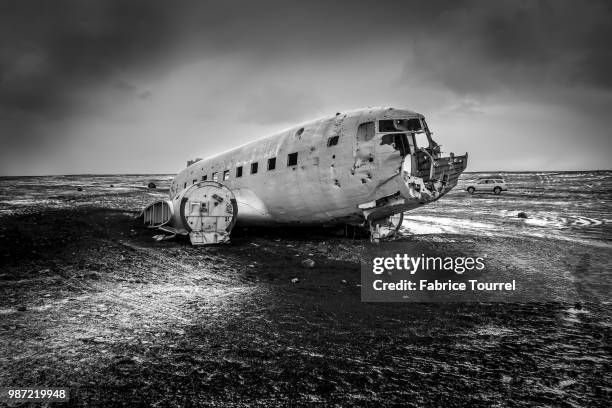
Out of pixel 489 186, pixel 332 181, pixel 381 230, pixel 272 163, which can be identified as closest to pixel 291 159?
pixel 272 163

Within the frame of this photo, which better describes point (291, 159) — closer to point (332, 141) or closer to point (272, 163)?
point (272, 163)

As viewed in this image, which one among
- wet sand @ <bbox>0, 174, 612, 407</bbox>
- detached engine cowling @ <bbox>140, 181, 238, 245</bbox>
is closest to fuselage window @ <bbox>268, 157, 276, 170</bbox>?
detached engine cowling @ <bbox>140, 181, 238, 245</bbox>

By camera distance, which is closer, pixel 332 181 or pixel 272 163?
pixel 332 181

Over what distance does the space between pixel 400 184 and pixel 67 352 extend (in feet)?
26.9

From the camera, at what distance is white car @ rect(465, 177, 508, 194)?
38562 millimetres

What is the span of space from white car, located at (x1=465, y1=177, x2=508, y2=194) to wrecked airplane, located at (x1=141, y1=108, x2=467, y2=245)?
32.8 metres

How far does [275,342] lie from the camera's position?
13.2 ft

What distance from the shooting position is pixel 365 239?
11.9m

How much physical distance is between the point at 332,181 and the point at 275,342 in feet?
21.8

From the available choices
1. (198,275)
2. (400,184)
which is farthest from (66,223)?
(400,184)

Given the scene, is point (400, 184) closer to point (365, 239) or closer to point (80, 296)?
point (365, 239)

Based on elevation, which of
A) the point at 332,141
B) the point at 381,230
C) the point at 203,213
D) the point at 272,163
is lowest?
the point at 381,230

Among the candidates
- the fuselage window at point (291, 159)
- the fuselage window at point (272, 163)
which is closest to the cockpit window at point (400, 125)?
the fuselage window at point (291, 159)

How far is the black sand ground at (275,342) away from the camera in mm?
3041
